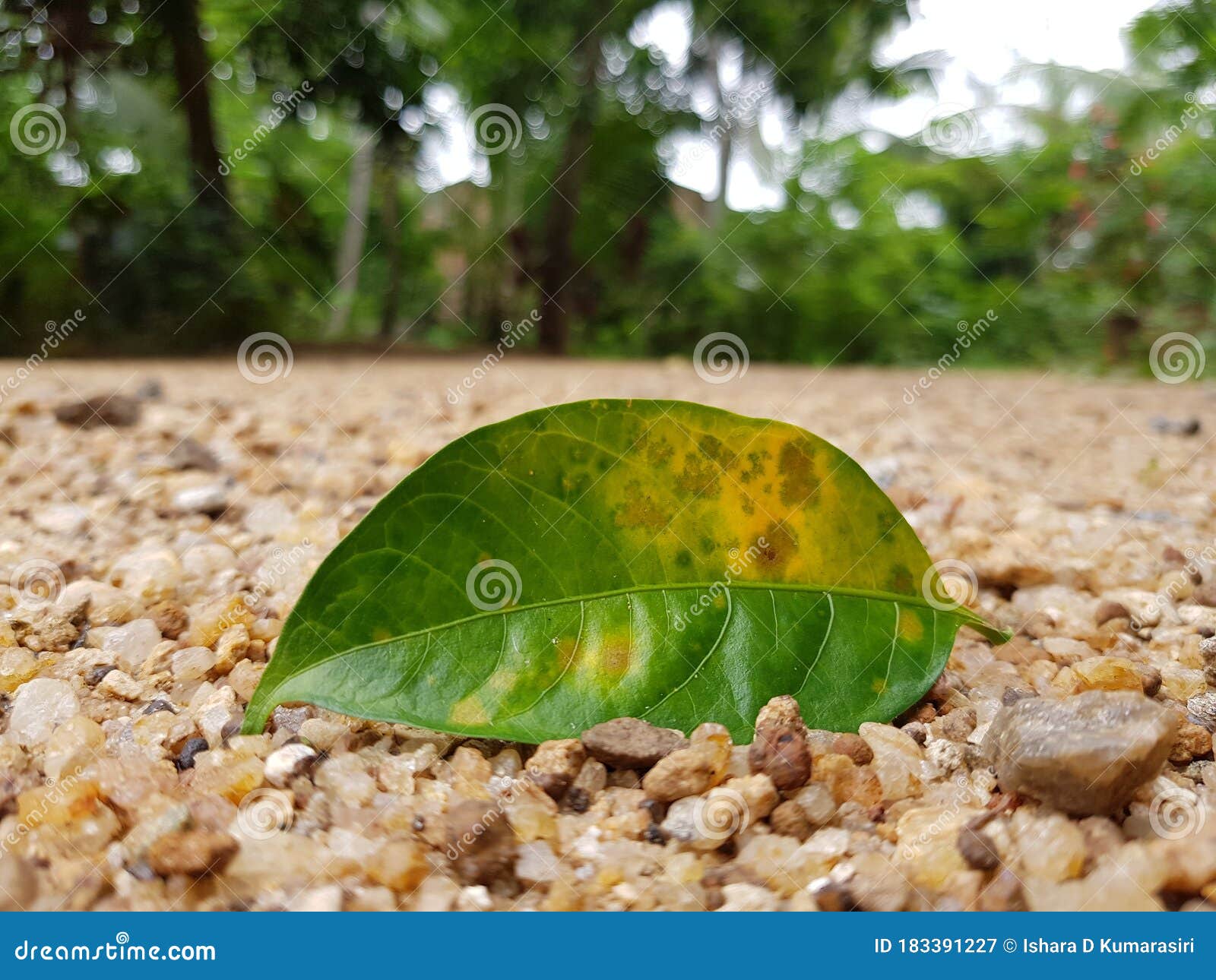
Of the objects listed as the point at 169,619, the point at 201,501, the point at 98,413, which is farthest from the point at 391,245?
the point at 169,619

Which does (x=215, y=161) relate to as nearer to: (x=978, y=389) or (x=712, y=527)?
(x=978, y=389)

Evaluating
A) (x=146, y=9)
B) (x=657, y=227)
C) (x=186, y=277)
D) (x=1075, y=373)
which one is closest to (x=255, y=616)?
(x=186, y=277)

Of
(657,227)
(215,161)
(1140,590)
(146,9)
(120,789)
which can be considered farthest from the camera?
(657,227)

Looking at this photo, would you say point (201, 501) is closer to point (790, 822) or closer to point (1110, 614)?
point (790, 822)

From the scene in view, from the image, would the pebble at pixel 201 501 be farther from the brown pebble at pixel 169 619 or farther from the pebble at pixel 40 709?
the pebble at pixel 40 709

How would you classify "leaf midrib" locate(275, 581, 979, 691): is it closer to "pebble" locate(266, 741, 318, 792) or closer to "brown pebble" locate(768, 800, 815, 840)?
"pebble" locate(266, 741, 318, 792)

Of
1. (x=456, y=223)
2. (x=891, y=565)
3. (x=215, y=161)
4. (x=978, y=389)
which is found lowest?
(x=891, y=565)

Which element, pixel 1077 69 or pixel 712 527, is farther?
pixel 1077 69

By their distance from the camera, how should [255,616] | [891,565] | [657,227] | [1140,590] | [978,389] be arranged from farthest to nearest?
[657,227] < [978,389] < [1140,590] < [255,616] < [891,565]
